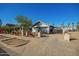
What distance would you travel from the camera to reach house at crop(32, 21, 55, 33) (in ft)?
20.6

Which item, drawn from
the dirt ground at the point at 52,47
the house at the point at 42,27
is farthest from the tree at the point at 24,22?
the dirt ground at the point at 52,47

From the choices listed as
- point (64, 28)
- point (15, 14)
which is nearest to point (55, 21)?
point (64, 28)

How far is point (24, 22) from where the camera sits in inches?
247

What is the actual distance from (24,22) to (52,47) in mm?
523

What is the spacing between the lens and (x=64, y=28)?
20.6 ft

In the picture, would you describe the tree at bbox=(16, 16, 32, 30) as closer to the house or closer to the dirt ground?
the house

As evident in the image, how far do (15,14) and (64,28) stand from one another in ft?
2.33

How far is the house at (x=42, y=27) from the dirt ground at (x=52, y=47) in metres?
0.09

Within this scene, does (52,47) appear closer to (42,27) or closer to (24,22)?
(42,27)

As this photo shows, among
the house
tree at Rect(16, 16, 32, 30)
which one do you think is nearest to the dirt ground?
the house

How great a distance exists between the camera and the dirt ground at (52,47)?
622 centimetres

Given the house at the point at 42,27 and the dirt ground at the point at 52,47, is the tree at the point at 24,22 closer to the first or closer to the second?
the house at the point at 42,27

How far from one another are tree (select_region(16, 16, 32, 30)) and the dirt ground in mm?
227

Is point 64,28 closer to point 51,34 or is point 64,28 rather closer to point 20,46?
point 51,34
